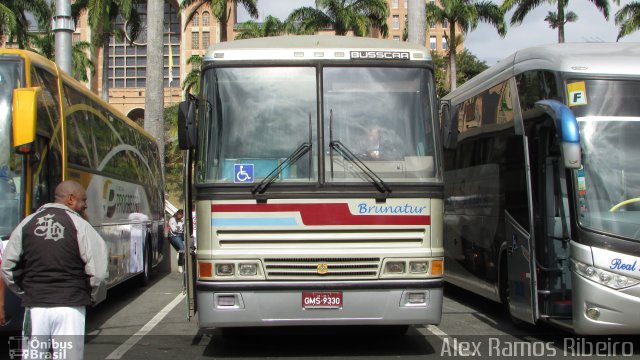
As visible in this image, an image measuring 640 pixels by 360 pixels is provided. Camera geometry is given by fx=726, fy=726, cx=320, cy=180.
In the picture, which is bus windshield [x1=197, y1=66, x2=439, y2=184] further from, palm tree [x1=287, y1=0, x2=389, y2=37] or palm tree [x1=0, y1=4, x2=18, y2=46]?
palm tree [x1=287, y1=0, x2=389, y2=37]

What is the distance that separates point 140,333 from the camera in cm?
988

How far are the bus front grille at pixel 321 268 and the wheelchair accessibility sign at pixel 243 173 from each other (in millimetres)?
853

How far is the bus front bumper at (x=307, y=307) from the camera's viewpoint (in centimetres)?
733

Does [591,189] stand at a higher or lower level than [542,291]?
higher

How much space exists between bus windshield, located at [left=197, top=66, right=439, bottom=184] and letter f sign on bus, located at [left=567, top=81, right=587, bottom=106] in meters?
1.72

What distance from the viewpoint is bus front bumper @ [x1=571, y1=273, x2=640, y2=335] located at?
7641 mm

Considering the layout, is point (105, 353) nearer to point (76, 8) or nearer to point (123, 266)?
point (123, 266)

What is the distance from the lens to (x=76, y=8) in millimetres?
37438

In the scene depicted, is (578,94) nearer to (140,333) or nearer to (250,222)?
(250,222)

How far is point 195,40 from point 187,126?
82170 millimetres

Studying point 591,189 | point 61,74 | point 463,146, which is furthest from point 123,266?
point 591,189

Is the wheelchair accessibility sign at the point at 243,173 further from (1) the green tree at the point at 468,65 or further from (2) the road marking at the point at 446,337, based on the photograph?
(1) the green tree at the point at 468,65

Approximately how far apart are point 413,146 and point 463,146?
4.65 metres

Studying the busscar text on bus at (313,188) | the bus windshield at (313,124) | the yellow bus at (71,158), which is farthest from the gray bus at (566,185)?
the yellow bus at (71,158)
